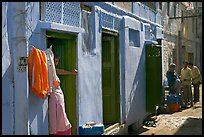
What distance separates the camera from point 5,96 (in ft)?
17.0

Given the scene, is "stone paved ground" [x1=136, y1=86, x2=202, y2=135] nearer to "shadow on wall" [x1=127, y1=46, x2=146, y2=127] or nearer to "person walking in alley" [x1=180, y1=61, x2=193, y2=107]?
"shadow on wall" [x1=127, y1=46, x2=146, y2=127]

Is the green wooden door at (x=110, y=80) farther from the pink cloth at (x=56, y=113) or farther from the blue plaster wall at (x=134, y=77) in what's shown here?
the pink cloth at (x=56, y=113)

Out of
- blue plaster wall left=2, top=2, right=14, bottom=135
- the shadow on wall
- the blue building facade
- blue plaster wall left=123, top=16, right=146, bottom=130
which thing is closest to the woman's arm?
the blue building facade

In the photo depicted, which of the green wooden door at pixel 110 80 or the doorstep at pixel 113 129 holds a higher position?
the green wooden door at pixel 110 80

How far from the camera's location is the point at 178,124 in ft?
35.7

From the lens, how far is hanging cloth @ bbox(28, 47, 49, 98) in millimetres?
5449

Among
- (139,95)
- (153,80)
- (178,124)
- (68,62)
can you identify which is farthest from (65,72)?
(178,124)

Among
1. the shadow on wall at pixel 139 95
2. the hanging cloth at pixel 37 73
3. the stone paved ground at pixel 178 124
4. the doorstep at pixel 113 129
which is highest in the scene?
the hanging cloth at pixel 37 73

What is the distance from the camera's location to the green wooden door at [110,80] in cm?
913

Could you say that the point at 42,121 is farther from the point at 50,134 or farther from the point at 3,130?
the point at 3,130

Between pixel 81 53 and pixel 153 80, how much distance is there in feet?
14.0

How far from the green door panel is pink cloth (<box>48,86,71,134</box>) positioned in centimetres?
526

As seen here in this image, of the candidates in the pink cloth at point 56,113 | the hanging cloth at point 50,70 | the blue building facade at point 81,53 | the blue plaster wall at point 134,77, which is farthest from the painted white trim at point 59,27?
the blue plaster wall at point 134,77

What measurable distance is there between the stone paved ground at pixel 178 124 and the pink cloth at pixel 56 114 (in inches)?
158
